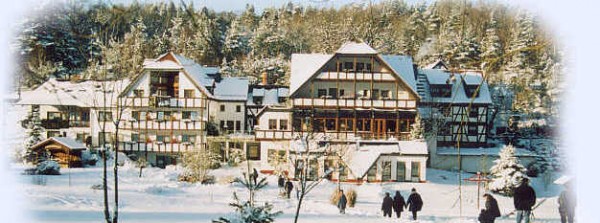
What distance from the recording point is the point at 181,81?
9.30 m

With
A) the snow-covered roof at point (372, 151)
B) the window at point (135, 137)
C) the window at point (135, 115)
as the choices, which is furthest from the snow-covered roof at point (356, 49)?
the window at point (135, 137)

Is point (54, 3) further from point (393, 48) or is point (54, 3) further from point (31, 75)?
point (393, 48)

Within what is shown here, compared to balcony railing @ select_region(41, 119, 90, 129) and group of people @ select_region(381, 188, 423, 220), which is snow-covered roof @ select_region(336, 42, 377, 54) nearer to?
group of people @ select_region(381, 188, 423, 220)

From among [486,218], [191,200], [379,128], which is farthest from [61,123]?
[486,218]

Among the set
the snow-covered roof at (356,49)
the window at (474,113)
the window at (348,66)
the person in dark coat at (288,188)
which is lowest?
the person in dark coat at (288,188)

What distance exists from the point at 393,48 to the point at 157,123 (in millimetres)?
4187

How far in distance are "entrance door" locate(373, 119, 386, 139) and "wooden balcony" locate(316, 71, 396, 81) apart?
761 mm

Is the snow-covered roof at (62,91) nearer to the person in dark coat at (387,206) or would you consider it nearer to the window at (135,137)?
the window at (135,137)

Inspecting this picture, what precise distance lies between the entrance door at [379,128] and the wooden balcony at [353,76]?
2.50 ft

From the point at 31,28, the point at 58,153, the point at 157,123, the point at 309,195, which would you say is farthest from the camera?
the point at 157,123

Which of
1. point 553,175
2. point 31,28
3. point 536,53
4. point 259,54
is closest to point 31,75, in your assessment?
point 31,28

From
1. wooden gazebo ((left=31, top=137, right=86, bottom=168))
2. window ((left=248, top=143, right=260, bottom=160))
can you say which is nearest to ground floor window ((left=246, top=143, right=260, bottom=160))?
window ((left=248, top=143, right=260, bottom=160))

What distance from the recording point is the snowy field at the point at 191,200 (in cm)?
586

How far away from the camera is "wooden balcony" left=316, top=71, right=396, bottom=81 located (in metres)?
9.33
